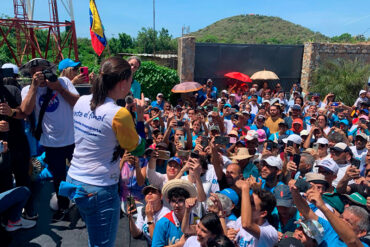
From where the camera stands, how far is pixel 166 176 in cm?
353

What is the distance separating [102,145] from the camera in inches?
76.7

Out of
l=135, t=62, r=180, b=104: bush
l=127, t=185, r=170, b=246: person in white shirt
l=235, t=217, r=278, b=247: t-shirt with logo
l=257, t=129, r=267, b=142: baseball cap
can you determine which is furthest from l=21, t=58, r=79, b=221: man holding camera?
l=135, t=62, r=180, b=104: bush

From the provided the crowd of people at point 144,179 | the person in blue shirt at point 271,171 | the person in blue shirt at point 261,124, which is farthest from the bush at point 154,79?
the person in blue shirt at point 271,171

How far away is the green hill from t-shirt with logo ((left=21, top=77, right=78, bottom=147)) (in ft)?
195

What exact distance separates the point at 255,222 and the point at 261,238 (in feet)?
0.58

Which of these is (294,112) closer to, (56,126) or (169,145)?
(169,145)

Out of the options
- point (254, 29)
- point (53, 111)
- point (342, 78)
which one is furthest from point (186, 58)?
point (254, 29)

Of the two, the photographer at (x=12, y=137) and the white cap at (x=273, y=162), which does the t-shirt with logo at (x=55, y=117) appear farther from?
the white cap at (x=273, y=162)

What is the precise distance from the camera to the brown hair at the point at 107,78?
195 cm

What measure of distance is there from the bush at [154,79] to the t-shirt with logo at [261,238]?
8646 millimetres

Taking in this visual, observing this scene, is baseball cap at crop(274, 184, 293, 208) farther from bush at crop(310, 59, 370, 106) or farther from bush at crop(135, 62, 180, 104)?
bush at crop(310, 59, 370, 106)

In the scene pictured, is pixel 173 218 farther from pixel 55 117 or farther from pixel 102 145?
pixel 55 117

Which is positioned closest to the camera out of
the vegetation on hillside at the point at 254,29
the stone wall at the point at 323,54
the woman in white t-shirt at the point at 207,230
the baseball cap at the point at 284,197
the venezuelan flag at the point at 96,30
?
the woman in white t-shirt at the point at 207,230

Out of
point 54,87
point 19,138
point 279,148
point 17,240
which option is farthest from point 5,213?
point 279,148
